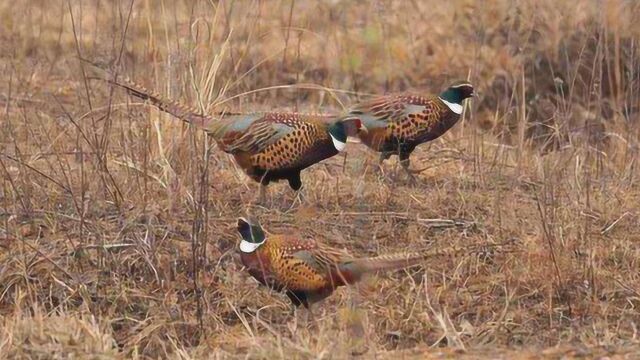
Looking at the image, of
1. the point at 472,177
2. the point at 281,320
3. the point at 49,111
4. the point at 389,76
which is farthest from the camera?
the point at 389,76

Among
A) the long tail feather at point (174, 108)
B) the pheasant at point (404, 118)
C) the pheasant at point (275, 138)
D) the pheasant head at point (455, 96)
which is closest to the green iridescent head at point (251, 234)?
the pheasant at point (275, 138)

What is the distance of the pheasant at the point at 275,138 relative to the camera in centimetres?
608

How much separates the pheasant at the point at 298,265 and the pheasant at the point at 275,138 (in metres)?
0.72

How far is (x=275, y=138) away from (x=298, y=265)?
906mm

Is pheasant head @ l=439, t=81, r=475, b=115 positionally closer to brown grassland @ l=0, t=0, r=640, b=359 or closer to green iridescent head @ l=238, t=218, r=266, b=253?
brown grassland @ l=0, t=0, r=640, b=359

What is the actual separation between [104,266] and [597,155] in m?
2.62

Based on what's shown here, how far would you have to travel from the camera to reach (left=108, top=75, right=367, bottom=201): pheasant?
608 centimetres

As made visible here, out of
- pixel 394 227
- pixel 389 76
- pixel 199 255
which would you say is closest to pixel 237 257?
pixel 199 255

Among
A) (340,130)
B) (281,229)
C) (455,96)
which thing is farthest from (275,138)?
(455,96)

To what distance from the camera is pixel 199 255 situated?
5.75 m

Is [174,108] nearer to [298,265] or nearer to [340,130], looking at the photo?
[340,130]

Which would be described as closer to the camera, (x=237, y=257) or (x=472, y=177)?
(x=237, y=257)

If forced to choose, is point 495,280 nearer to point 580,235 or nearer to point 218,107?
point 580,235

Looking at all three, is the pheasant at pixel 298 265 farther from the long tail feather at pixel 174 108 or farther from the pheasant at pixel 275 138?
the long tail feather at pixel 174 108
